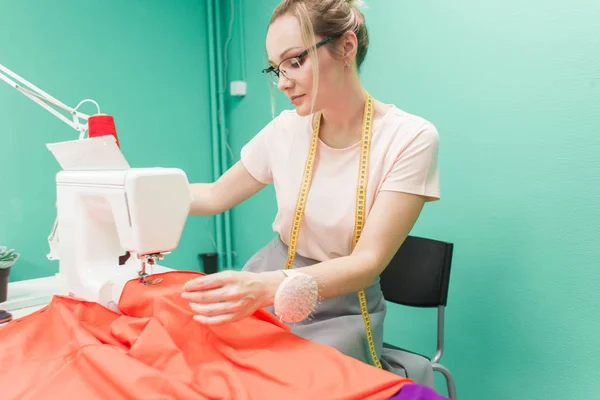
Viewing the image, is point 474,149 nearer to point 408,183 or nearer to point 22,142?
point 408,183

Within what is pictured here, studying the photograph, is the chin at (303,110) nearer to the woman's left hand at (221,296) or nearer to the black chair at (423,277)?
the woman's left hand at (221,296)

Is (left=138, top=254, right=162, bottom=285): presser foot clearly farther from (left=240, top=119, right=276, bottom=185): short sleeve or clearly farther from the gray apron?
(left=240, top=119, right=276, bottom=185): short sleeve

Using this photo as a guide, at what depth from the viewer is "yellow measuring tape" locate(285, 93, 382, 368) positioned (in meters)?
1.14

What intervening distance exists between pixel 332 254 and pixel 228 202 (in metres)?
0.44

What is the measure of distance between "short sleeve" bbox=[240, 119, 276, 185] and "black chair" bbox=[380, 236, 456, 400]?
21.7 inches

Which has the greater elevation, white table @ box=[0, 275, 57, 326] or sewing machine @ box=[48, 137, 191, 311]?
sewing machine @ box=[48, 137, 191, 311]

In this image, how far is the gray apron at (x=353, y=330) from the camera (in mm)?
1059

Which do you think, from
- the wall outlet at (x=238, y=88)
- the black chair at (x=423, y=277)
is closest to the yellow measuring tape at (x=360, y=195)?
the black chair at (x=423, y=277)

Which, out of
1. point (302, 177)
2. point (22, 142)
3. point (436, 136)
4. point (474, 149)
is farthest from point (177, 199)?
point (22, 142)

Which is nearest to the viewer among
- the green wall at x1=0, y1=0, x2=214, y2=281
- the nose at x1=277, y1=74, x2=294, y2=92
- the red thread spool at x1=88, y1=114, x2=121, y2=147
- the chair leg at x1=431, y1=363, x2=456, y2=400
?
the red thread spool at x1=88, y1=114, x2=121, y2=147

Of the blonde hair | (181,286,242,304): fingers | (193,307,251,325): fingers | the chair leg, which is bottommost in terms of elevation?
the chair leg

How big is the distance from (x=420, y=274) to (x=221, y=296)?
898 millimetres

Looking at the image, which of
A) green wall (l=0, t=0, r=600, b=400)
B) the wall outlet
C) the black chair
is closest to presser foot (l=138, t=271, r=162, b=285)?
the black chair

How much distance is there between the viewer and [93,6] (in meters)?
2.38
